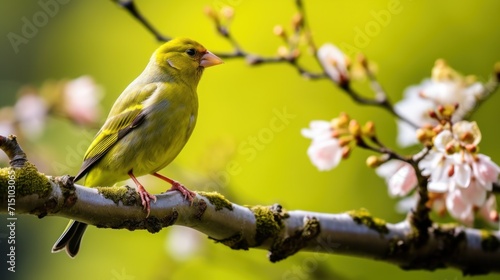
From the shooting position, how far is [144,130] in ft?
9.41

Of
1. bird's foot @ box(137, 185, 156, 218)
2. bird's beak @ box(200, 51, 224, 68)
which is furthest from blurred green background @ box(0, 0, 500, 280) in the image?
bird's foot @ box(137, 185, 156, 218)

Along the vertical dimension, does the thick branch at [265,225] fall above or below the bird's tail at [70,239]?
above

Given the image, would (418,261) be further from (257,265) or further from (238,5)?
(238,5)

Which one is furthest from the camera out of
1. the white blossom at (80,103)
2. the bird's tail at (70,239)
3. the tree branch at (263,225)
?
the white blossom at (80,103)

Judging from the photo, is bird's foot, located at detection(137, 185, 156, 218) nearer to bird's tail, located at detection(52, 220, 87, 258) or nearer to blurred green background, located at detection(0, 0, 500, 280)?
bird's tail, located at detection(52, 220, 87, 258)

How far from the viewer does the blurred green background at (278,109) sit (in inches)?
196

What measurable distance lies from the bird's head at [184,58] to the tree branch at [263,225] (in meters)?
0.72

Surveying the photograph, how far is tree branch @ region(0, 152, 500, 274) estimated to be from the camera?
81.2 inches

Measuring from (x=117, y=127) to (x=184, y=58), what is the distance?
15.9 inches

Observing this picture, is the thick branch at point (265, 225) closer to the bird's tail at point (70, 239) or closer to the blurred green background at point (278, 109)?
the bird's tail at point (70, 239)

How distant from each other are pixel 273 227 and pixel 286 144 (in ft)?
10.2

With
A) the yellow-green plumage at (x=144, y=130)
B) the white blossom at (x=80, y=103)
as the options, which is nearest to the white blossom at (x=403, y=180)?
the yellow-green plumage at (x=144, y=130)

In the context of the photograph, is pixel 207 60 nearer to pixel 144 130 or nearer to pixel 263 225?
pixel 144 130

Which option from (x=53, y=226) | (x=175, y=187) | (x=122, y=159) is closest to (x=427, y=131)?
(x=175, y=187)
